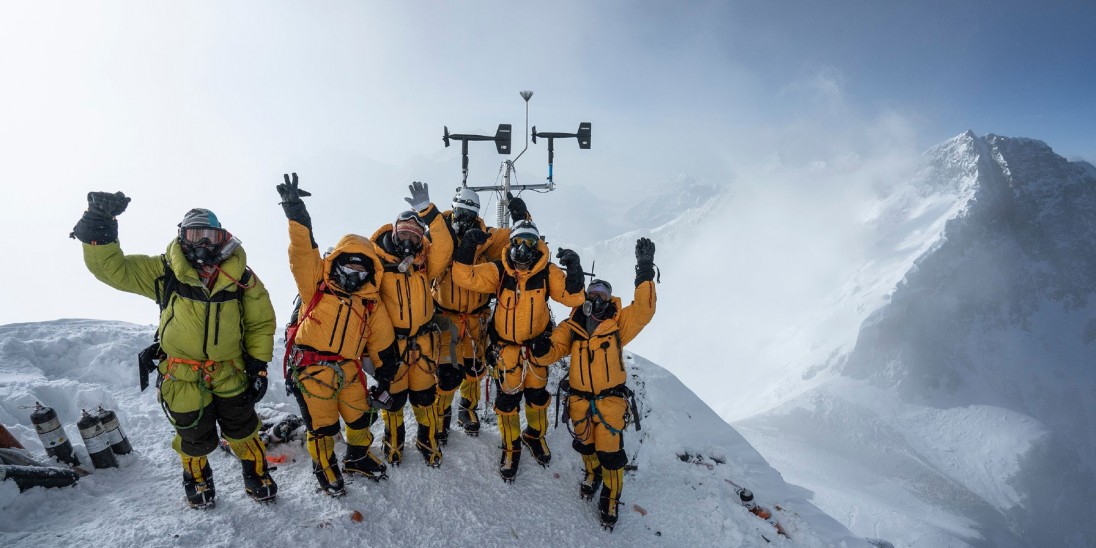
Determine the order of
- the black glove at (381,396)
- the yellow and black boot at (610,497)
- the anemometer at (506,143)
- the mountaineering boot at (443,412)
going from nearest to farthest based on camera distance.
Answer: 1. the black glove at (381,396)
2. the yellow and black boot at (610,497)
3. the mountaineering boot at (443,412)
4. the anemometer at (506,143)

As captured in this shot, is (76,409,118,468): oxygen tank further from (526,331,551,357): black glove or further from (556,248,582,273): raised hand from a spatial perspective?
(556,248,582,273): raised hand

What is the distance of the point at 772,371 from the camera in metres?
98.2

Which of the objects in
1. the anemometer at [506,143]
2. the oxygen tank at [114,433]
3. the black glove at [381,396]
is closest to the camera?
the oxygen tank at [114,433]

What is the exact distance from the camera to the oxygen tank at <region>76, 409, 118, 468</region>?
175 inches

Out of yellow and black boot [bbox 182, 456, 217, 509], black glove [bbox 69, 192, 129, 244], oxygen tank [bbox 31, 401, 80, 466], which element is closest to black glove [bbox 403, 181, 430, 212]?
black glove [bbox 69, 192, 129, 244]

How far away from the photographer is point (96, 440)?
178 inches

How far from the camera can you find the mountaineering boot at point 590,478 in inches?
211

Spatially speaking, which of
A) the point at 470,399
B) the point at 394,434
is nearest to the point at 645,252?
the point at 470,399

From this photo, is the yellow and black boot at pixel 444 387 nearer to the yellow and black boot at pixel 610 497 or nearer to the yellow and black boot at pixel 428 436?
the yellow and black boot at pixel 428 436

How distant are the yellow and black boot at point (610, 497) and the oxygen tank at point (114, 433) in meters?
5.23

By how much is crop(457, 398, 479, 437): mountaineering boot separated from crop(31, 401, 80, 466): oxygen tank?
396 centimetres

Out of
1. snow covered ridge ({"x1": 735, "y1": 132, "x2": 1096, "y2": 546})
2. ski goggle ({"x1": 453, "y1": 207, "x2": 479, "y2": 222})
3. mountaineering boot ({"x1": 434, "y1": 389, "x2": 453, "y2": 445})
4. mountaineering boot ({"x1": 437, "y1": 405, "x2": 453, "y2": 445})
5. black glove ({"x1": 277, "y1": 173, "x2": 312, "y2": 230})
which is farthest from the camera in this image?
snow covered ridge ({"x1": 735, "y1": 132, "x2": 1096, "y2": 546})

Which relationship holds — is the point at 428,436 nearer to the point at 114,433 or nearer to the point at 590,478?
the point at 590,478

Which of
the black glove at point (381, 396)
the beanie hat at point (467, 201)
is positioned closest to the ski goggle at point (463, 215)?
the beanie hat at point (467, 201)
